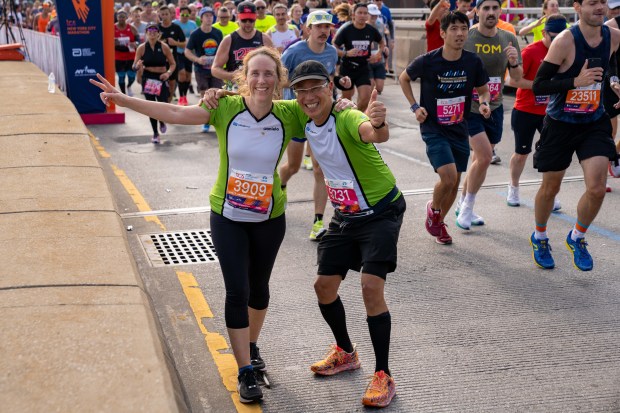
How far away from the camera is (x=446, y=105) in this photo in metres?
7.44

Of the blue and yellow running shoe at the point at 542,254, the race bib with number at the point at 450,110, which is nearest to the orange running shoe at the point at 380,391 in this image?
the blue and yellow running shoe at the point at 542,254

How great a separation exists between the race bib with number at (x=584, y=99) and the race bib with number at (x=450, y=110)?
Answer: 111cm

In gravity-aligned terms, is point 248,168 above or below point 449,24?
below

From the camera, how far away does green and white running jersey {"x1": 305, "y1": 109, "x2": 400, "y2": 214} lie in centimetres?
454

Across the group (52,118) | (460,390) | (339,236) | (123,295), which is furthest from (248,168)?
(52,118)

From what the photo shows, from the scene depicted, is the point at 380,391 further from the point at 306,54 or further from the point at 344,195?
the point at 306,54

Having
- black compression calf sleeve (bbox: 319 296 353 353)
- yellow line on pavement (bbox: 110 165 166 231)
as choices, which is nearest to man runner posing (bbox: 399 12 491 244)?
yellow line on pavement (bbox: 110 165 166 231)

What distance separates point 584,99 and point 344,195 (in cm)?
277

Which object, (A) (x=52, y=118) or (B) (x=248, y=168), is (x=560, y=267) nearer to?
(B) (x=248, y=168)

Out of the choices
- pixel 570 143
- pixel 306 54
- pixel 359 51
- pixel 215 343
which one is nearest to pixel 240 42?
pixel 306 54

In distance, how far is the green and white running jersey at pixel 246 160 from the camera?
4609 mm

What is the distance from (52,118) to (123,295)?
17.3ft

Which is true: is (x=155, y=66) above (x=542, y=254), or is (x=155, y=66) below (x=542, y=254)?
above

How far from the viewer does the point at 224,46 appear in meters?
10.3
